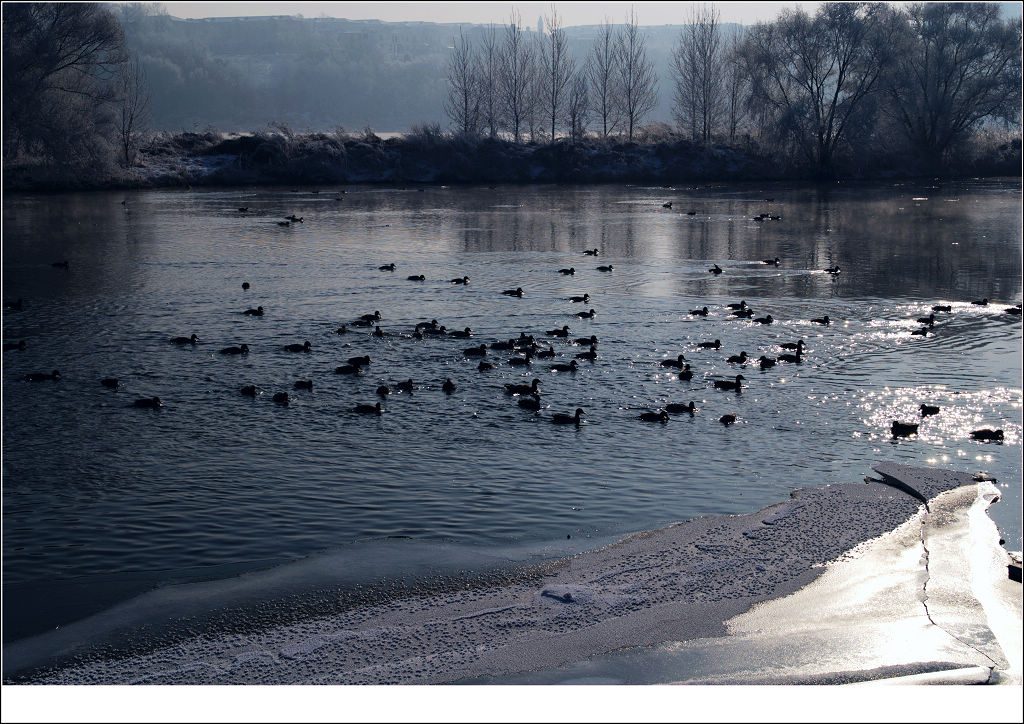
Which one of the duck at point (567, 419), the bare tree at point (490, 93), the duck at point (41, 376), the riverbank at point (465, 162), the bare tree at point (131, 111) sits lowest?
the duck at point (567, 419)

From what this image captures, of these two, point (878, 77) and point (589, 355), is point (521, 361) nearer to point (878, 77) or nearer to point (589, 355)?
point (589, 355)

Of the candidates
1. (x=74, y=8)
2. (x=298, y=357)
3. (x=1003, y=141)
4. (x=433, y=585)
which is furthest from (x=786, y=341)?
(x=1003, y=141)

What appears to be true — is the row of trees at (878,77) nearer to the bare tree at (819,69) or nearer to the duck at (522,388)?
the bare tree at (819,69)

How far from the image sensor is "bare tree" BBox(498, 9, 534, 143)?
101188 mm

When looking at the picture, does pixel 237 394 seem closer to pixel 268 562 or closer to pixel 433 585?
pixel 268 562

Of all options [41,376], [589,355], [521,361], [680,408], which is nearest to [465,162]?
[589,355]

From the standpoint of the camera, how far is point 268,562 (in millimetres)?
11445

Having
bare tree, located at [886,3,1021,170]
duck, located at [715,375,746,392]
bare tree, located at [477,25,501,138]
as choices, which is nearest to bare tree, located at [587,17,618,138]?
bare tree, located at [477,25,501,138]

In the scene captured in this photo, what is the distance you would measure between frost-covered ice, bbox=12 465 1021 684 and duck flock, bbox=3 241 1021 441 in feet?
16.1

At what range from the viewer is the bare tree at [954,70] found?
7831 centimetres

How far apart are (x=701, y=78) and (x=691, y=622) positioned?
96640 millimetres

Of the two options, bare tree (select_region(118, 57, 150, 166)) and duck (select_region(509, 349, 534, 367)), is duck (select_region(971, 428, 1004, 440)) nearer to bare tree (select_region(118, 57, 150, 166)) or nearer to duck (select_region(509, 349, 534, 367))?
duck (select_region(509, 349, 534, 367))

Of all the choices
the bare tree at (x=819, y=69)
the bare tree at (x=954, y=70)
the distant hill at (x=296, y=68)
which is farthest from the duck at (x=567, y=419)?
the distant hill at (x=296, y=68)

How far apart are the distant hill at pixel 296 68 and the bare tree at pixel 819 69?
3928 centimetres
